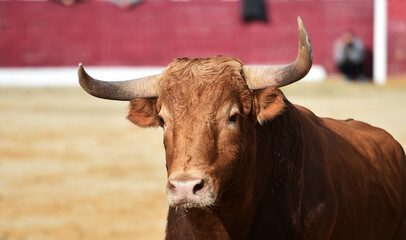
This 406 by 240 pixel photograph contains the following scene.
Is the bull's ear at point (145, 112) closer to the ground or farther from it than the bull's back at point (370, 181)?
farther from it

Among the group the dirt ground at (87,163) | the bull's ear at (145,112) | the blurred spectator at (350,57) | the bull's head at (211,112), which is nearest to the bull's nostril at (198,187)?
the bull's head at (211,112)

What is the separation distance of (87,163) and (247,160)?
533 cm

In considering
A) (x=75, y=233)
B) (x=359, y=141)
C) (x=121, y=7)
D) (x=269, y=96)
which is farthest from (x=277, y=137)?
(x=121, y=7)

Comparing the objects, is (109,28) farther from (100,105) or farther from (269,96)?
(269,96)

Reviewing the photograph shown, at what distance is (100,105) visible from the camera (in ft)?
42.2

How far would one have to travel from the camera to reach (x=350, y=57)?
1675cm

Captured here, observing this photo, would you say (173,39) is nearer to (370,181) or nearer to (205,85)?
(370,181)

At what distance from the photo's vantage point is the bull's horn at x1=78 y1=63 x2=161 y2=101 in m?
2.91

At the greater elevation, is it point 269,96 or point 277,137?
point 269,96

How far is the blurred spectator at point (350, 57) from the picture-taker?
55.1ft

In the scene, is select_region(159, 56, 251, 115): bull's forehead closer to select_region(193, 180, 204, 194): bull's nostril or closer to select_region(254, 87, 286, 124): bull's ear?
select_region(254, 87, 286, 124): bull's ear

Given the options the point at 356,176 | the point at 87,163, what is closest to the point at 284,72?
the point at 356,176

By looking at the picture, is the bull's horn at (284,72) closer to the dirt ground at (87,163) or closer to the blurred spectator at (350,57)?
the dirt ground at (87,163)

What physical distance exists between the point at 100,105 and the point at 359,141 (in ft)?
31.3
